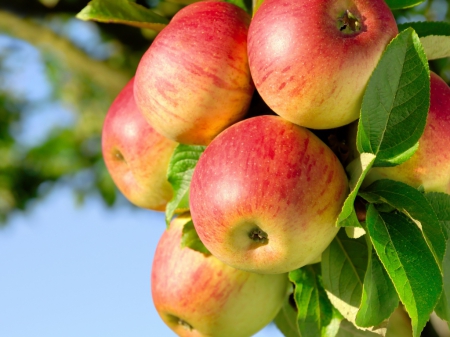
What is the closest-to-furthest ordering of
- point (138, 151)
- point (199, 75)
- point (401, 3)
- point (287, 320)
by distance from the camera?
point (199, 75) < point (401, 3) < point (138, 151) < point (287, 320)

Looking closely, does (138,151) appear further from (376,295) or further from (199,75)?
(376,295)

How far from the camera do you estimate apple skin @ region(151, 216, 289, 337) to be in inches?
52.5

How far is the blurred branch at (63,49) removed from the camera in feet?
7.66

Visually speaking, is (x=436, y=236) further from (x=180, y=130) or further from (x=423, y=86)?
(x=180, y=130)

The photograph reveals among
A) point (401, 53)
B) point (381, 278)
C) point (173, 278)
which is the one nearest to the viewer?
point (401, 53)

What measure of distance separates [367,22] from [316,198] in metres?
0.28

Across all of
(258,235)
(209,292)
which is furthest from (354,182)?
(209,292)

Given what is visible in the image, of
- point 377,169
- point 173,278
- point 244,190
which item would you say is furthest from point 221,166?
point 173,278

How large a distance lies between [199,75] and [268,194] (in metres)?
0.23

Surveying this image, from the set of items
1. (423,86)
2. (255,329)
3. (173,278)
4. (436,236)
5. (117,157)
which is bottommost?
(255,329)

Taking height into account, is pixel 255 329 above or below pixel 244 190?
below

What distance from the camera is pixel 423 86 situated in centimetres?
102

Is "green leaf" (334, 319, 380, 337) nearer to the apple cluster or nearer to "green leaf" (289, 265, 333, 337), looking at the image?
"green leaf" (289, 265, 333, 337)

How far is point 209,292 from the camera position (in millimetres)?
1331
